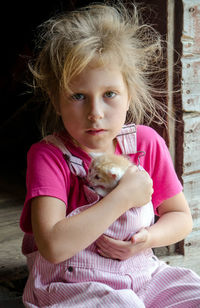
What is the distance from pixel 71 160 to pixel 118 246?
0.37 meters

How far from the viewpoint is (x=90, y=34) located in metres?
1.47

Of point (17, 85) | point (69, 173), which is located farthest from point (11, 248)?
point (17, 85)

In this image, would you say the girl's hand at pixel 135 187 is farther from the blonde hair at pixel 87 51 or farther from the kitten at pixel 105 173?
the blonde hair at pixel 87 51

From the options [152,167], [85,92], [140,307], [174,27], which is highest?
[174,27]

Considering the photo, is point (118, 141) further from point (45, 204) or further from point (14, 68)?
point (14, 68)

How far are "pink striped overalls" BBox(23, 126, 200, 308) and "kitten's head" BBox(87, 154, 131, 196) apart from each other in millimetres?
40

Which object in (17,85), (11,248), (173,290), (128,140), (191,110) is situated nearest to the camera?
(173,290)

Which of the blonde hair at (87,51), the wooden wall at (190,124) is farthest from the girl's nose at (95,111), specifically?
the wooden wall at (190,124)

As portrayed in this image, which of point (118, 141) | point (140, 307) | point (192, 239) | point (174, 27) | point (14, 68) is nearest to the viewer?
point (140, 307)

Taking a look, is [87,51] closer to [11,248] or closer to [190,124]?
[190,124]

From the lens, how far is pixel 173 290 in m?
1.42

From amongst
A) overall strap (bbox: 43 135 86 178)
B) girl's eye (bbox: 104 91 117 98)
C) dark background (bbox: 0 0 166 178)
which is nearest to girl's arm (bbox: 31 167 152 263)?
→ overall strap (bbox: 43 135 86 178)

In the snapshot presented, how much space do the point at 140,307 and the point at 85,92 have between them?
744 mm

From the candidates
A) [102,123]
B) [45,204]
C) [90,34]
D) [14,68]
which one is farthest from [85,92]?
[14,68]
